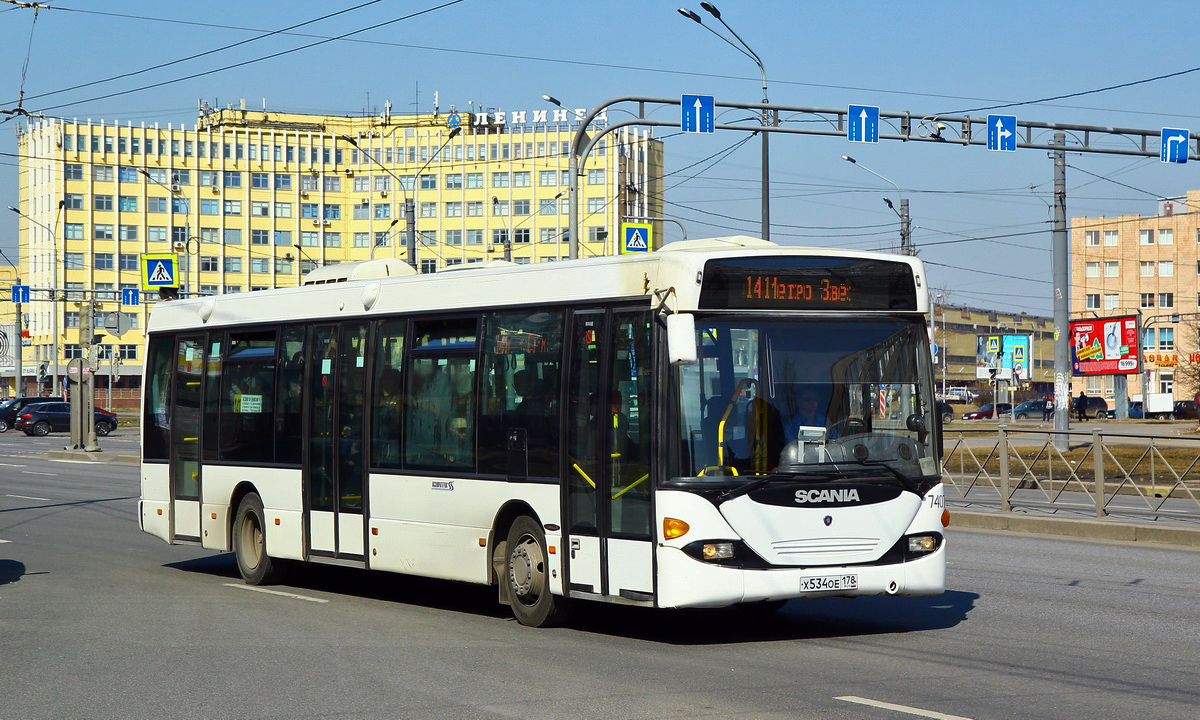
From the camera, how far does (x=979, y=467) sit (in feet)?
68.9

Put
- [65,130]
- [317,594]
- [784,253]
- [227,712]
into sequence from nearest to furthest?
[227,712], [784,253], [317,594], [65,130]

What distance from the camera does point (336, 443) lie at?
12781mm

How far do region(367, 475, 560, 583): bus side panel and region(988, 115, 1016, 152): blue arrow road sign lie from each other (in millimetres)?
20670

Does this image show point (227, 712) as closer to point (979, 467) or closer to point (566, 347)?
point (566, 347)

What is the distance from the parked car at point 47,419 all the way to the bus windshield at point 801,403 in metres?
59.6

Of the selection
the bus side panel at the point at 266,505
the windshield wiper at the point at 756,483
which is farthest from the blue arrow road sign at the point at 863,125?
the windshield wiper at the point at 756,483

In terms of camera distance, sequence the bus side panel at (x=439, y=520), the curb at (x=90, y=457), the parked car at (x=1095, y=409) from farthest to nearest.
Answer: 1. the parked car at (x=1095, y=409)
2. the curb at (x=90, y=457)
3. the bus side panel at (x=439, y=520)

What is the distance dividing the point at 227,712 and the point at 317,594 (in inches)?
231

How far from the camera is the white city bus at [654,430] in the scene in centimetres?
949

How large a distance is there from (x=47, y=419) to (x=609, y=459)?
61.5 meters

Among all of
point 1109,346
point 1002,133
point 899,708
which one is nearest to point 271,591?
point 899,708

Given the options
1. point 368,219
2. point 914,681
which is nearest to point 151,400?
point 914,681

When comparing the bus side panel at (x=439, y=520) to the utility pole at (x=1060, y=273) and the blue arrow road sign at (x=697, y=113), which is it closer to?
the blue arrow road sign at (x=697, y=113)

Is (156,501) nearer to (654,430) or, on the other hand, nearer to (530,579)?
(530,579)
